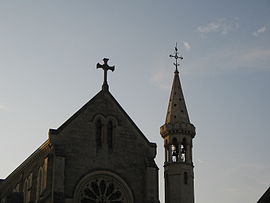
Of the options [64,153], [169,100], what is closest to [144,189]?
[64,153]

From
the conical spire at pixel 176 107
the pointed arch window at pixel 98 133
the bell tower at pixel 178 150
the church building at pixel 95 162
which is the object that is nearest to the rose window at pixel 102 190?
the church building at pixel 95 162

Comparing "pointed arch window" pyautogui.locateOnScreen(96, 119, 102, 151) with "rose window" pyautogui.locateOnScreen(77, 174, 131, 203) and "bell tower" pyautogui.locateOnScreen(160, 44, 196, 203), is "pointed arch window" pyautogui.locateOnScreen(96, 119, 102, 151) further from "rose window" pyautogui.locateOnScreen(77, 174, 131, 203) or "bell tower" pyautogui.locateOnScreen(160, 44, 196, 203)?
"bell tower" pyautogui.locateOnScreen(160, 44, 196, 203)

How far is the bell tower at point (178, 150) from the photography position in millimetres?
49188

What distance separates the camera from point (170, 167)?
5025 cm

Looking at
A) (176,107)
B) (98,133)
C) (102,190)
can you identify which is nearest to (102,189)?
(102,190)

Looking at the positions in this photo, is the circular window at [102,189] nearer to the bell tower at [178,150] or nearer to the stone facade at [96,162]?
the stone facade at [96,162]

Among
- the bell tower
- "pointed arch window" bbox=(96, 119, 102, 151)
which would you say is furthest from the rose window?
the bell tower

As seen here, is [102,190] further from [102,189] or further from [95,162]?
[95,162]

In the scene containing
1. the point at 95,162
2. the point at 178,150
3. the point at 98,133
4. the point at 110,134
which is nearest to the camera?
the point at 95,162

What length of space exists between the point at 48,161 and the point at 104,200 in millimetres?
4816

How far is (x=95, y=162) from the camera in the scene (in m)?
41.9

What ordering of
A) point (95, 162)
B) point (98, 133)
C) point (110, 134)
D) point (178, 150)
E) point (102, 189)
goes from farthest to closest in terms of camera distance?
point (178, 150)
point (110, 134)
point (98, 133)
point (95, 162)
point (102, 189)

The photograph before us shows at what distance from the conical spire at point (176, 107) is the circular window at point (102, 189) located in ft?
38.2

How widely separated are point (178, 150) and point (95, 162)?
37.1ft
